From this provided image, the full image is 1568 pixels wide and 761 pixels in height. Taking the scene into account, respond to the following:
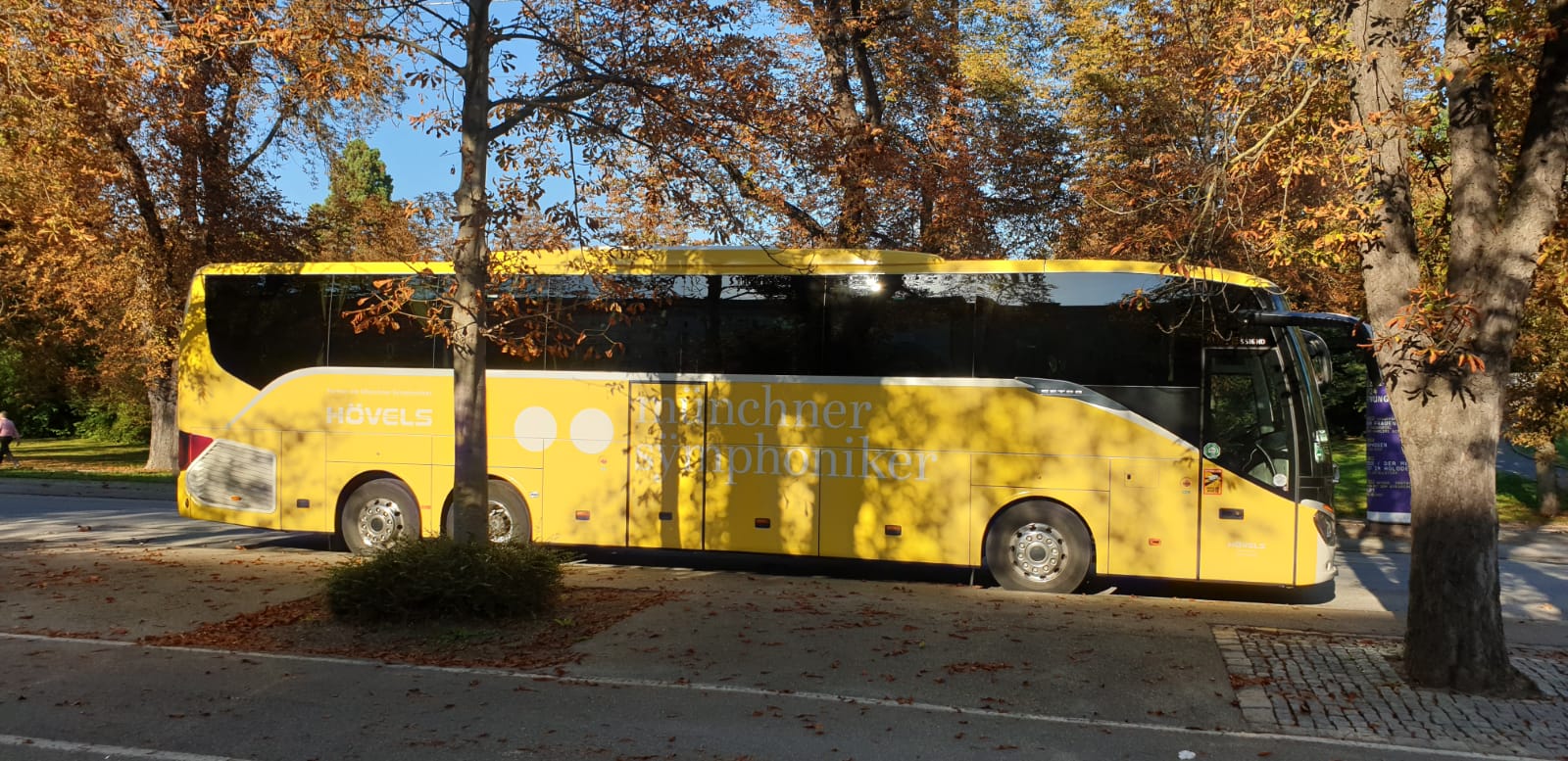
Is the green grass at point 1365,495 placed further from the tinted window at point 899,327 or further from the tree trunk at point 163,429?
the tree trunk at point 163,429

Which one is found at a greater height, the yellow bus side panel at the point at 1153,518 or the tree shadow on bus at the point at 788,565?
the yellow bus side panel at the point at 1153,518

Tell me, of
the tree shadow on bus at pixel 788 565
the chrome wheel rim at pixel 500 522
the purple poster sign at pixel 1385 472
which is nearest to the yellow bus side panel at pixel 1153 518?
the tree shadow on bus at pixel 788 565

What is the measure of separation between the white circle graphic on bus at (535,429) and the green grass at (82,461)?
14.3m

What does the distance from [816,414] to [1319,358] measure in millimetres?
4997

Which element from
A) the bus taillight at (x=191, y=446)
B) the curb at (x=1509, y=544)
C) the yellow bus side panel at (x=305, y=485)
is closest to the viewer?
the yellow bus side panel at (x=305, y=485)

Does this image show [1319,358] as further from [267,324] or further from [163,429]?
[163,429]

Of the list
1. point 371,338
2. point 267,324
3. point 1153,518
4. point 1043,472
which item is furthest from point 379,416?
point 1153,518

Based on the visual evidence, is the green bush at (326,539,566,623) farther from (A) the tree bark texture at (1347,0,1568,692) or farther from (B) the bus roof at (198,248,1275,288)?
(A) the tree bark texture at (1347,0,1568,692)

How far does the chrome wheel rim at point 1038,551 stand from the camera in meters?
10.9

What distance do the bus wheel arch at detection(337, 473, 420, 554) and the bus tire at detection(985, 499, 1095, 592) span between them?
6609 mm

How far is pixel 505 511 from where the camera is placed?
40.1 feet

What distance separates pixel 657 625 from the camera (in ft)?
28.3

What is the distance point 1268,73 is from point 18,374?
42.9 m

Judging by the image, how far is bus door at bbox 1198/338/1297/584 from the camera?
1015cm
